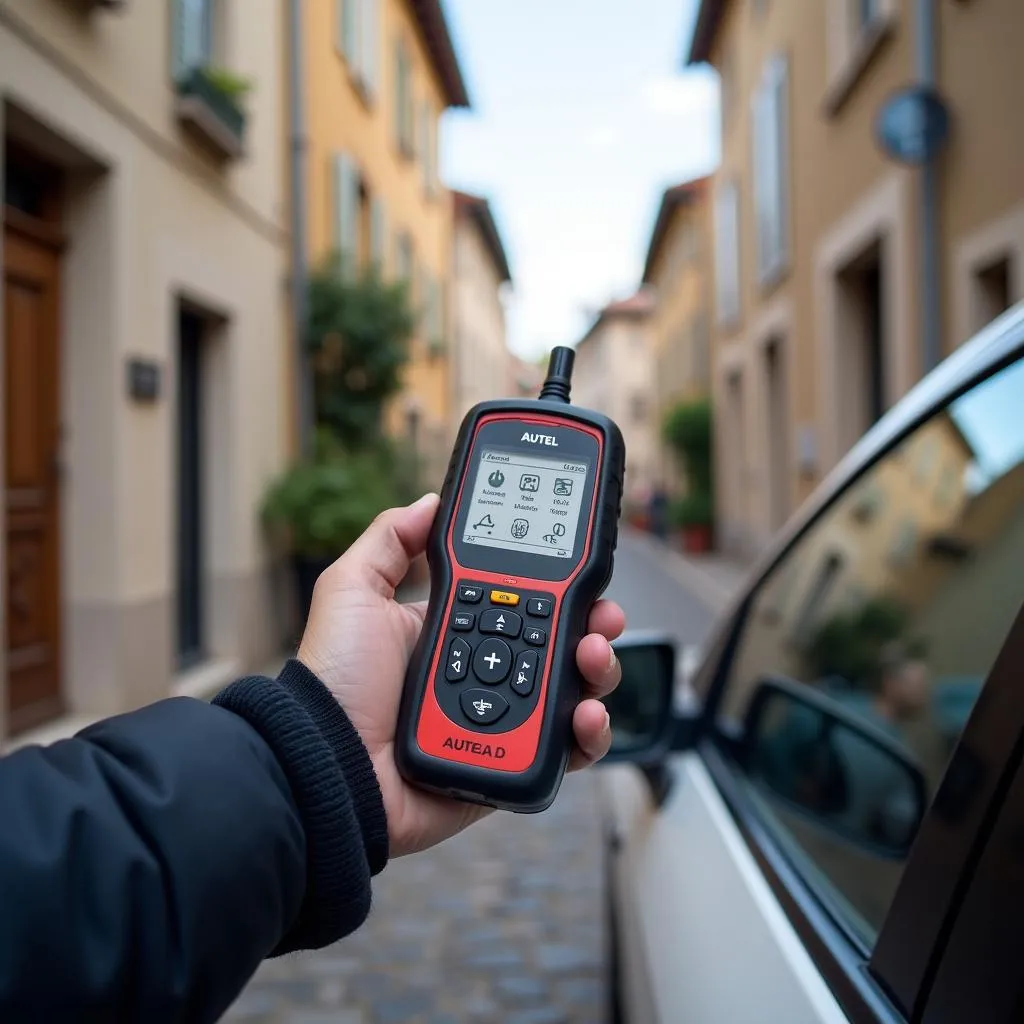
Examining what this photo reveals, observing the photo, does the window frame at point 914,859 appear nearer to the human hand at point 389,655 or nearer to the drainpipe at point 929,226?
the human hand at point 389,655

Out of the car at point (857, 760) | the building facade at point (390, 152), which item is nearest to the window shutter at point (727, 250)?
the building facade at point (390, 152)

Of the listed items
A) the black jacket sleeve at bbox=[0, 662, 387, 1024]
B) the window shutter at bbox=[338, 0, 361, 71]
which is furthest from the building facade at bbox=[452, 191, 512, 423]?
the black jacket sleeve at bbox=[0, 662, 387, 1024]

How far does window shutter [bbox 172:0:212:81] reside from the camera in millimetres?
5535

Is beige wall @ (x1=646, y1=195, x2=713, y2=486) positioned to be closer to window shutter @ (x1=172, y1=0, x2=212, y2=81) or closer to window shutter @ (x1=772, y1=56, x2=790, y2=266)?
window shutter @ (x1=772, y1=56, x2=790, y2=266)

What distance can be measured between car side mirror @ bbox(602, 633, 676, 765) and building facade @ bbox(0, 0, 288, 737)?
178 centimetres

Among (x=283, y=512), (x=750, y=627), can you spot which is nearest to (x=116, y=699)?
(x=283, y=512)

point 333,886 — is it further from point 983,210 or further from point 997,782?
point 983,210

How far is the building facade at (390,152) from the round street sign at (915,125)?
3066 mm

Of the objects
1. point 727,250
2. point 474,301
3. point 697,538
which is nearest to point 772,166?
point 727,250

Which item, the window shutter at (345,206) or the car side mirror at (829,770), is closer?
the car side mirror at (829,770)

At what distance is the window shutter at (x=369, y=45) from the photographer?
889 centimetres

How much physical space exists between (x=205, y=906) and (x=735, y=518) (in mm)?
14142

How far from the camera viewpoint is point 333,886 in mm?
878

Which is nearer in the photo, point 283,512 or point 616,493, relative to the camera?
point 616,493
